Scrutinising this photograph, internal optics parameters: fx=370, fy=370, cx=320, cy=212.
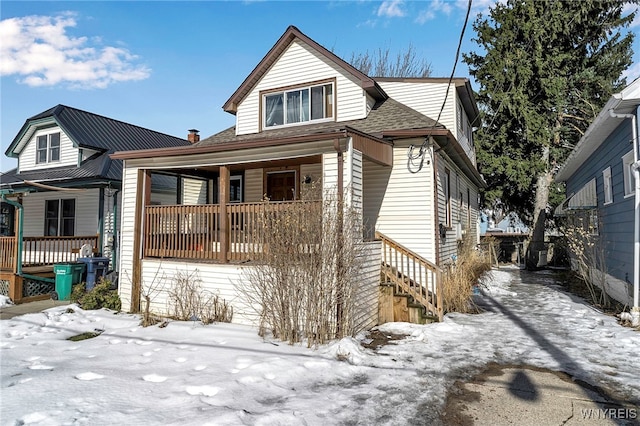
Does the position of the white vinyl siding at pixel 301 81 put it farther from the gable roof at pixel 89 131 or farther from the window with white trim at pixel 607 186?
the window with white trim at pixel 607 186

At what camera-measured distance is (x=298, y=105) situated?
1112 centimetres

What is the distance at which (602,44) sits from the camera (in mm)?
19219

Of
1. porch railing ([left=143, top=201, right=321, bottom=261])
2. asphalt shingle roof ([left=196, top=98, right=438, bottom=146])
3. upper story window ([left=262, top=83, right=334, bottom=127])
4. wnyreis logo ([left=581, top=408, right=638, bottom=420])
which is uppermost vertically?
upper story window ([left=262, top=83, right=334, bottom=127])

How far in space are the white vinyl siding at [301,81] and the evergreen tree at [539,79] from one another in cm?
1051

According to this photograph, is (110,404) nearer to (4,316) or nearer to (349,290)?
(349,290)

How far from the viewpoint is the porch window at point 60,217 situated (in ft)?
46.5

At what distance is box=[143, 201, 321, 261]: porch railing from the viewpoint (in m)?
7.04

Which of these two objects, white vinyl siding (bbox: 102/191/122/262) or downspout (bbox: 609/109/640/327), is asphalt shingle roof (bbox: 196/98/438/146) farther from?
white vinyl siding (bbox: 102/191/122/262)

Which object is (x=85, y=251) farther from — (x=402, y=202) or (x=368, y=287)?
(x=402, y=202)

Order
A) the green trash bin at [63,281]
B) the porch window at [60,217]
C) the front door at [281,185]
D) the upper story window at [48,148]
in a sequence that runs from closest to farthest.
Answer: the green trash bin at [63,281] < the front door at [281,185] < the porch window at [60,217] < the upper story window at [48,148]

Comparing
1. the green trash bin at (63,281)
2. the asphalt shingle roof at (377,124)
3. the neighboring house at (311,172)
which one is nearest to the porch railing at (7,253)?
the green trash bin at (63,281)

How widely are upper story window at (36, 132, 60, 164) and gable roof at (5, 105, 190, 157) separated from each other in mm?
549

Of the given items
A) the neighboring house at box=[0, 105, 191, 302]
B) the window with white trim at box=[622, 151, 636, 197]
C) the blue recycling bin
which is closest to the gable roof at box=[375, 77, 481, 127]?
the window with white trim at box=[622, 151, 636, 197]

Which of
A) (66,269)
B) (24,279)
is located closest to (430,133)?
(66,269)
